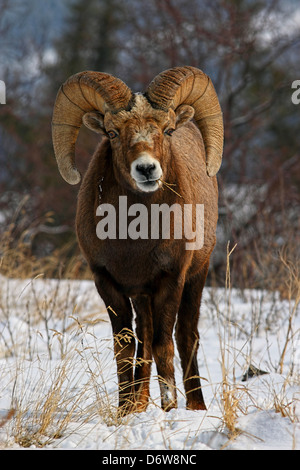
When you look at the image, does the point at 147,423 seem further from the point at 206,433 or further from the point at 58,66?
the point at 58,66

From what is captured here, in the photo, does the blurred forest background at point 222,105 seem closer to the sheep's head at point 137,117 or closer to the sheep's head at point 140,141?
the sheep's head at point 137,117

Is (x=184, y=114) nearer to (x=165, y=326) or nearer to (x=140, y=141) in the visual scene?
(x=140, y=141)

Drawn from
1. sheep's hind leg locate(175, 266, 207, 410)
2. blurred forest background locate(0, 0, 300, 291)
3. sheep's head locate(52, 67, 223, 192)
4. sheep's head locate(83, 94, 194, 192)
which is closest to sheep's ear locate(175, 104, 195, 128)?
sheep's head locate(52, 67, 223, 192)

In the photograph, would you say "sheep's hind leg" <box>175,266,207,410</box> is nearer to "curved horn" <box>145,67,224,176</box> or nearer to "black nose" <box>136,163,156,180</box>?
"curved horn" <box>145,67,224,176</box>

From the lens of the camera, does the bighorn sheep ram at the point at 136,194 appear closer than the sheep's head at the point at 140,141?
No

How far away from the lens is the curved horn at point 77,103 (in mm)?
4973

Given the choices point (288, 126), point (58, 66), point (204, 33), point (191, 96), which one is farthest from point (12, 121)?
point (191, 96)

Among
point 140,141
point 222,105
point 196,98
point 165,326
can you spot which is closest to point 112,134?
point 140,141

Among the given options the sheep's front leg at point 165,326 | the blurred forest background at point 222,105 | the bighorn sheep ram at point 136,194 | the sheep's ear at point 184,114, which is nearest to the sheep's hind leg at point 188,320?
the bighorn sheep ram at point 136,194

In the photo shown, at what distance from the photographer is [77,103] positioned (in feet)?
17.5

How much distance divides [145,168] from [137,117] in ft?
1.98

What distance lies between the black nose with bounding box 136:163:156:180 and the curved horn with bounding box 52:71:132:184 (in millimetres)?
682

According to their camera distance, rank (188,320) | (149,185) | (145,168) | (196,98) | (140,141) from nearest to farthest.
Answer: (145,168)
(149,185)
(140,141)
(196,98)
(188,320)

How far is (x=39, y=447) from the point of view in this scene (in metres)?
3.64
